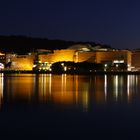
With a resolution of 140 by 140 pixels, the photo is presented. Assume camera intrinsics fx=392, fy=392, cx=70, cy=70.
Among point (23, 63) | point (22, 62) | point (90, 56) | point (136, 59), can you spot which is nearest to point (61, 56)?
point (90, 56)

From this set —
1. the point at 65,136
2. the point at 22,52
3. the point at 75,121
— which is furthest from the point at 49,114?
the point at 22,52

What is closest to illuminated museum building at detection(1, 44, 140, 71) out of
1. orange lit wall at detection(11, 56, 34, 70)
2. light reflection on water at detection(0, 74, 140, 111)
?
orange lit wall at detection(11, 56, 34, 70)

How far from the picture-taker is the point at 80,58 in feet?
236

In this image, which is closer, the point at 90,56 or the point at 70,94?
the point at 70,94

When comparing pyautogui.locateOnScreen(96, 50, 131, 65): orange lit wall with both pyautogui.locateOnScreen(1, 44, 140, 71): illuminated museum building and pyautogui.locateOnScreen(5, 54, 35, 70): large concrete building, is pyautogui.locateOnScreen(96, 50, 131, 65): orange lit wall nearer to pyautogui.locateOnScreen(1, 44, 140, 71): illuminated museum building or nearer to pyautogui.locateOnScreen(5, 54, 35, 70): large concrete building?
pyautogui.locateOnScreen(1, 44, 140, 71): illuminated museum building

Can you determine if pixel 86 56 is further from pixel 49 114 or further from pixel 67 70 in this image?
pixel 49 114

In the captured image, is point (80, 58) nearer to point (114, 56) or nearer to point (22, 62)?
point (114, 56)

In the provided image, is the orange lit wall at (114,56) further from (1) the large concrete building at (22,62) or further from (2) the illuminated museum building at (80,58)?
(1) the large concrete building at (22,62)

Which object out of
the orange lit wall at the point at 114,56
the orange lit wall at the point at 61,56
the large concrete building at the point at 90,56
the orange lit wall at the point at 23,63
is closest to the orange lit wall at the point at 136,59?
the large concrete building at the point at 90,56

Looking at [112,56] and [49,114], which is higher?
[112,56]

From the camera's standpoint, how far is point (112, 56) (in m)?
68.9

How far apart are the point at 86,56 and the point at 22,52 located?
23.3 meters

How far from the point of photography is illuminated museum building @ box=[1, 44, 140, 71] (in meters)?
67.9

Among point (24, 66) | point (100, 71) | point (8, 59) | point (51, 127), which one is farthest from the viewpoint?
point (8, 59)
